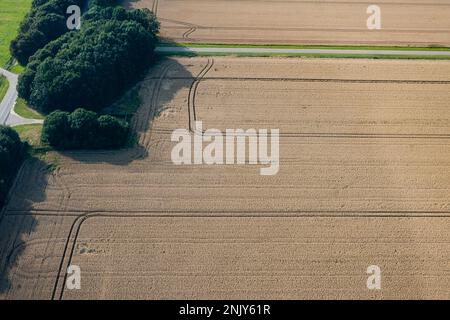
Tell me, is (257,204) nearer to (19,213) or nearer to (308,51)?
(19,213)

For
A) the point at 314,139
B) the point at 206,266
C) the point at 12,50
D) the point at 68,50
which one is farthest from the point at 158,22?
the point at 206,266

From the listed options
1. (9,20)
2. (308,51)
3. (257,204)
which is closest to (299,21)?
(308,51)

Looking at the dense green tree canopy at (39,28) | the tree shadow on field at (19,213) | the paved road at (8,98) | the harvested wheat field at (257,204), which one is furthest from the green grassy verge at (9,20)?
the harvested wheat field at (257,204)

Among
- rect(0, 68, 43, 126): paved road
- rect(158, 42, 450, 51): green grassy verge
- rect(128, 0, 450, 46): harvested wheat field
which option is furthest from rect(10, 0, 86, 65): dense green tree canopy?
rect(158, 42, 450, 51): green grassy verge

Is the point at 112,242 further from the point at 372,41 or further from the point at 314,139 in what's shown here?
the point at 372,41

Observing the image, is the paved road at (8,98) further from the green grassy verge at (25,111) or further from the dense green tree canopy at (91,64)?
the dense green tree canopy at (91,64)

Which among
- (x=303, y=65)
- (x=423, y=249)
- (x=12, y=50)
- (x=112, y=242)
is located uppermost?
(x=12, y=50)

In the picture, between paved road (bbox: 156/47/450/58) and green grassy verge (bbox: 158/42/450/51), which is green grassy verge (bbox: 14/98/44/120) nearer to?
paved road (bbox: 156/47/450/58)
